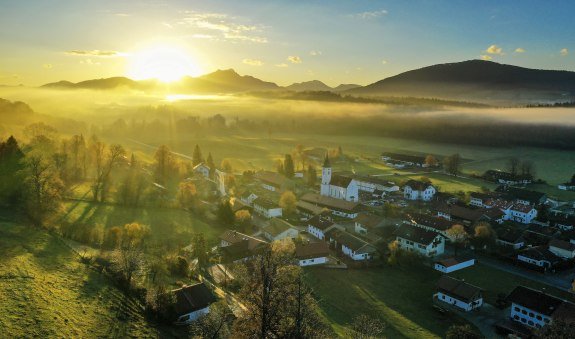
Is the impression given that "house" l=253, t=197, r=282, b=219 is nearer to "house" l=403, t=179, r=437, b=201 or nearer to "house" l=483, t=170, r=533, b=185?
"house" l=403, t=179, r=437, b=201

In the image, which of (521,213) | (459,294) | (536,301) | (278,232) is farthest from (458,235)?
(278,232)

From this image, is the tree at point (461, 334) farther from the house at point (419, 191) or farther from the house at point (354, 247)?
the house at point (419, 191)

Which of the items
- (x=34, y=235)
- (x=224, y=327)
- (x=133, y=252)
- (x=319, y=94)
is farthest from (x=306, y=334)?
(x=319, y=94)

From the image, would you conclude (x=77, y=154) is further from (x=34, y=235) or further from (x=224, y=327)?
(x=224, y=327)

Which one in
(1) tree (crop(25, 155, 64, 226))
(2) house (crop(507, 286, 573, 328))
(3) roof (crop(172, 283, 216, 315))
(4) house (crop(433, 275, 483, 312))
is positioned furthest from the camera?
(4) house (crop(433, 275, 483, 312))

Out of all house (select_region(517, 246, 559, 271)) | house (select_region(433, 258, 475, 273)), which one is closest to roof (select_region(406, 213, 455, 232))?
house (select_region(433, 258, 475, 273))

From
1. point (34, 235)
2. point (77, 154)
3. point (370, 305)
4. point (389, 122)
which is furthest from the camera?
point (389, 122)

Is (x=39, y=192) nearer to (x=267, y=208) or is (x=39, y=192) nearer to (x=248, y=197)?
(x=267, y=208)
